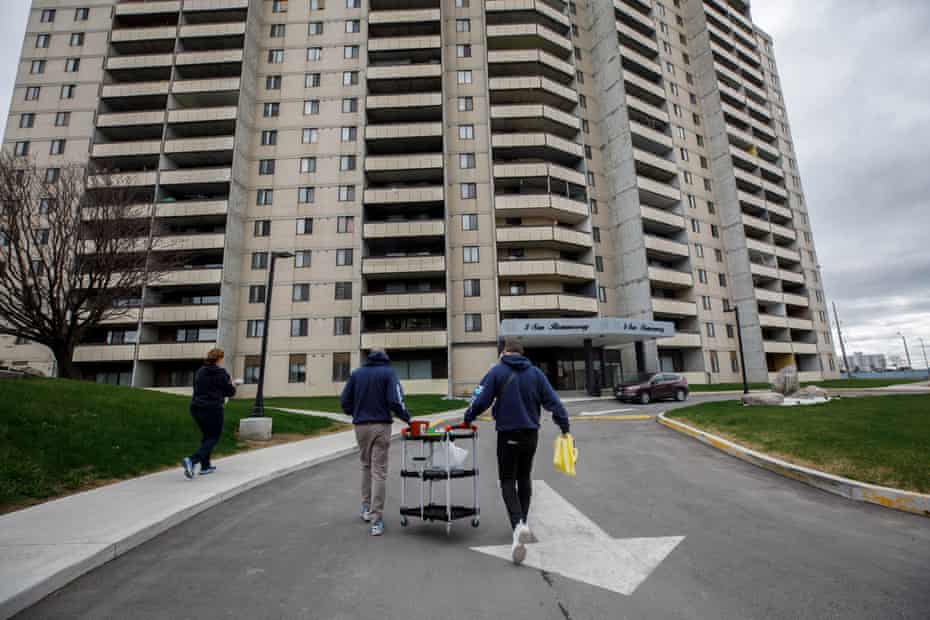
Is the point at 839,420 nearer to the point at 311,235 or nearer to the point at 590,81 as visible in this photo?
the point at 311,235

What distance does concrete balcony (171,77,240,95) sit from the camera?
34.5 metres

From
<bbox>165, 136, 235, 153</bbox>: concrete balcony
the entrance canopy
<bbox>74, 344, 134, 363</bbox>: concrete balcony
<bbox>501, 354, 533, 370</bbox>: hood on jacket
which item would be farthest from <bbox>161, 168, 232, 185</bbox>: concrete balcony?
<bbox>501, 354, 533, 370</bbox>: hood on jacket

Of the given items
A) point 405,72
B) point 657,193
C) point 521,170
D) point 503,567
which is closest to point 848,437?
point 503,567

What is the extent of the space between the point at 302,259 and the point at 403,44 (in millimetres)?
20170

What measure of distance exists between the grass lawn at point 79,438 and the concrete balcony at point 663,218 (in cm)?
3487

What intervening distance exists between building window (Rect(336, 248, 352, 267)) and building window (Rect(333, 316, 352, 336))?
4.09 metres

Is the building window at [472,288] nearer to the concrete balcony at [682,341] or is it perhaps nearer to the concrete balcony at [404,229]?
the concrete balcony at [404,229]

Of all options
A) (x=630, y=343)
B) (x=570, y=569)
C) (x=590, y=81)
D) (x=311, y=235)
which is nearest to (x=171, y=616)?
(x=570, y=569)

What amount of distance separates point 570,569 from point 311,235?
33074 millimetres

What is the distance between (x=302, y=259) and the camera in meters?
32.7

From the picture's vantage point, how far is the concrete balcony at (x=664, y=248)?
37188mm

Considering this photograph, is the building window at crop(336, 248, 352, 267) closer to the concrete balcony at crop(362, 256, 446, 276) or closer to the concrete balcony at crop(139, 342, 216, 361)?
the concrete balcony at crop(362, 256, 446, 276)

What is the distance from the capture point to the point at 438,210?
3581 cm

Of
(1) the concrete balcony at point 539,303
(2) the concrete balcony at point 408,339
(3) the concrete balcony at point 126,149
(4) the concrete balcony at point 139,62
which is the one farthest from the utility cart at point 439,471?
(4) the concrete balcony at point 139,62
